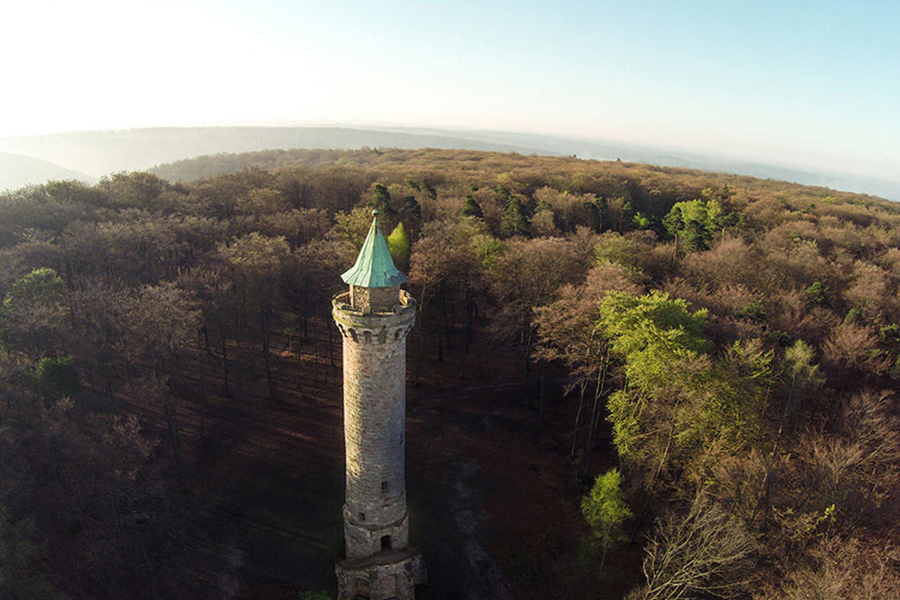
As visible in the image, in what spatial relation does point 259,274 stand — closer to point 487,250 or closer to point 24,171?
point 487,250

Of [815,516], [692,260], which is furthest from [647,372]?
[692,260]

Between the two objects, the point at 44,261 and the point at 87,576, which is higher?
the point at 44,261

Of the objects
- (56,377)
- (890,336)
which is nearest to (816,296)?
(890,336)

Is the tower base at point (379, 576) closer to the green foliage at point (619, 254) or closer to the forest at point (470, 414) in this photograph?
the forest at point (470, 414)

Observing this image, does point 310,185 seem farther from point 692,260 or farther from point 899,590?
point 899,590

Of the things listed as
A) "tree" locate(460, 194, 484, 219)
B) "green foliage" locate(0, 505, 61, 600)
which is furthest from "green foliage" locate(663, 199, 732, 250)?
"green foliage" locate(0, 505, 61, 600)

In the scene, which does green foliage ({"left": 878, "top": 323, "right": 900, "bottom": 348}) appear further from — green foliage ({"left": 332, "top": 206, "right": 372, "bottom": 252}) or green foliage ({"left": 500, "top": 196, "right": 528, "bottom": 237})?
green foliage ({"left": 332, "top": 206, "right": 372, "bottom": 252})

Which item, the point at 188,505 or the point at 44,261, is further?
the point at 44,261
